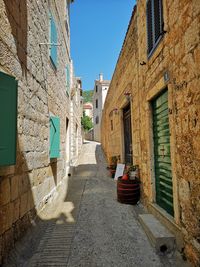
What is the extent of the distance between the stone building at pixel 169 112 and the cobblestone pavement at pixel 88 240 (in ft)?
1.54

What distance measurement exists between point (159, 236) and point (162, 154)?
1.35 meters

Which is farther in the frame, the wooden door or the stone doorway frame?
the wooden door

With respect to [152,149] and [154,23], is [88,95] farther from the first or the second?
[152,149]

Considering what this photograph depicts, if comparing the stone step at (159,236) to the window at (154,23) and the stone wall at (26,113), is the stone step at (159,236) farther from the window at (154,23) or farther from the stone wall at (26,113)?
the window at (154,23)

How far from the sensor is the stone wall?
2.61m

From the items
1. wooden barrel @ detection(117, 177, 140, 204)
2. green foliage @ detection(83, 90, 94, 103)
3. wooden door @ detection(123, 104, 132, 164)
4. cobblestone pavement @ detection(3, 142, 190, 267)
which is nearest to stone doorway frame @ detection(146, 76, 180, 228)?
cobblestone pavement @ detection(3, 142, 190, 267)

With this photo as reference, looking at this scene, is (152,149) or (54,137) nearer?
(152,149)

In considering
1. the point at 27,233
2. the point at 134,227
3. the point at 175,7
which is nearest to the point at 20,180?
the point at 27,233

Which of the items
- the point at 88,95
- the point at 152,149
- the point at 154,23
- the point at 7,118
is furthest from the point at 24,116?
the point at 88,95

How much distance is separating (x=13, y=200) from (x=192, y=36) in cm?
312

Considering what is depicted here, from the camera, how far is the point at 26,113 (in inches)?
134

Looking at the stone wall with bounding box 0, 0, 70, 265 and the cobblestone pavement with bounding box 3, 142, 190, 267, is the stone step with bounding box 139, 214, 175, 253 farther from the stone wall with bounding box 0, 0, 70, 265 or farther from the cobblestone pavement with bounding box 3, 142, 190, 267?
the stone wall with bounding box 0, 0, 70, 265

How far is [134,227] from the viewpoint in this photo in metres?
3.38

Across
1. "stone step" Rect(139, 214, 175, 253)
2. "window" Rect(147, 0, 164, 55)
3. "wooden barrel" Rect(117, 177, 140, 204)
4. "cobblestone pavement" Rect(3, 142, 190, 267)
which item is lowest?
"cobblestone pavement" Rect(3, 142, 190, 267)
